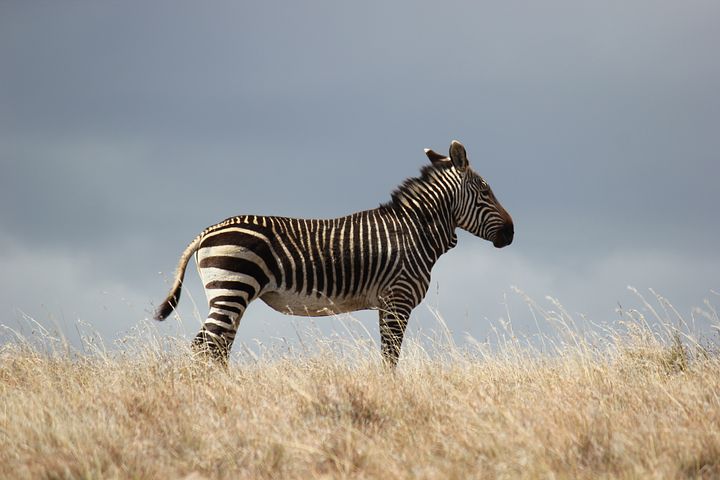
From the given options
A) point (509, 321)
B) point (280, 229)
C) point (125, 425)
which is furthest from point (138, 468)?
point (509, 321)

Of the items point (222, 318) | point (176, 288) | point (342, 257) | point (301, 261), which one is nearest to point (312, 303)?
point (301, 261)

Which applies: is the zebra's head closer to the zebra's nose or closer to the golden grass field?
the zebra's nose

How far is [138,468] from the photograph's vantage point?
536 centimetres

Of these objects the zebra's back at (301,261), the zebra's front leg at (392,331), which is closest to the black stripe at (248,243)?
the zebra's back at (301,261)

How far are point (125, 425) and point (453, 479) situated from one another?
3086 mm

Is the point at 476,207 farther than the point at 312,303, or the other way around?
the point at 476,207

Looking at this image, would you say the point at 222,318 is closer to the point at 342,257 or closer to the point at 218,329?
the point at 218,329

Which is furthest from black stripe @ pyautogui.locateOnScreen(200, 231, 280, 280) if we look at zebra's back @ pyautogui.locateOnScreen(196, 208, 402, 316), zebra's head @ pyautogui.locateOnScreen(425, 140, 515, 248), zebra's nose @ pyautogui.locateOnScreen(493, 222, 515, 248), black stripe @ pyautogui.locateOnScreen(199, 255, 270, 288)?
zebra's nose @ pyautogui.locateOnScreen(493, 222, 515, 248)

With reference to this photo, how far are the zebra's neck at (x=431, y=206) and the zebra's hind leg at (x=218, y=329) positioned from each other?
10.1 ft

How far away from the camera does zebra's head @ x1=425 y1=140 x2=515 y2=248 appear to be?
38.8ft

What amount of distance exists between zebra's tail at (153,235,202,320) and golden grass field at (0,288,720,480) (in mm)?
912

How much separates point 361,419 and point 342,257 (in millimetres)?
4335

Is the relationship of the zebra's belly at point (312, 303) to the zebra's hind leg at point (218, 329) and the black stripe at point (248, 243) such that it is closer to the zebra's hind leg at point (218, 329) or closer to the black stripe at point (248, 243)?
the black stripe at point (248, 243)

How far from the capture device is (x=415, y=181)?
11.8 m
